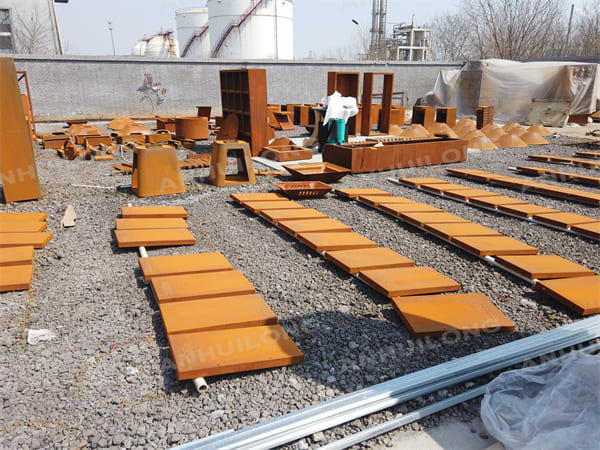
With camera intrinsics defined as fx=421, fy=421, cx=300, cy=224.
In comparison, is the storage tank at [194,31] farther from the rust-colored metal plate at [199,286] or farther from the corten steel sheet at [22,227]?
the rust-colored metal plate at [199,286]

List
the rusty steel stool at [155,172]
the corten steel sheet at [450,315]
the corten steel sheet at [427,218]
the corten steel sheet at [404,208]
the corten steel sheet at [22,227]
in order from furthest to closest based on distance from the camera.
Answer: the rusty steel stool at [155,172]
the corten steel sheet at [404,208]
the corten steel sheet at [427,218]
the corten steel sheet at [22,227]
the corten steel sheet at [450,315]

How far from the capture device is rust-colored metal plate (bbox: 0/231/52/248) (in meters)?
4.90

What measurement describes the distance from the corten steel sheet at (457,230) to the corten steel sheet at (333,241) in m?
0.98

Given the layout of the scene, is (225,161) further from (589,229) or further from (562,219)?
(589,229)

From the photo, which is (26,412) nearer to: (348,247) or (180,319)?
(180,319)

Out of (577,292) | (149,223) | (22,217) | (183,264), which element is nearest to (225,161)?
(149,223)

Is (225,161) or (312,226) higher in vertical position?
(225,161)

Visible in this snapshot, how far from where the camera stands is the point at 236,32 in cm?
3556

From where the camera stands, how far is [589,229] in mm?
5633

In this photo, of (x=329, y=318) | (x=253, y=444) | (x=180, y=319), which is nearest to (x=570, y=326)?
(x=329, y=318)

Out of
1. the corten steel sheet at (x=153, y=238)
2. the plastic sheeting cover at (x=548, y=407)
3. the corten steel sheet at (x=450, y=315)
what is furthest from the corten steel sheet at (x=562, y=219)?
the corten steel sheet at (x=153, y=238)

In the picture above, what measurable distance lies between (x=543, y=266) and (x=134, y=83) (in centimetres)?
2151

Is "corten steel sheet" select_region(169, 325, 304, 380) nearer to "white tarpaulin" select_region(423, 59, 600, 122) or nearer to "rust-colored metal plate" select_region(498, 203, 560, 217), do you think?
"rust-colored metal plate" select_region(498, 203, 560, 217)

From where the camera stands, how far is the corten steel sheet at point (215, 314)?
3326mm
